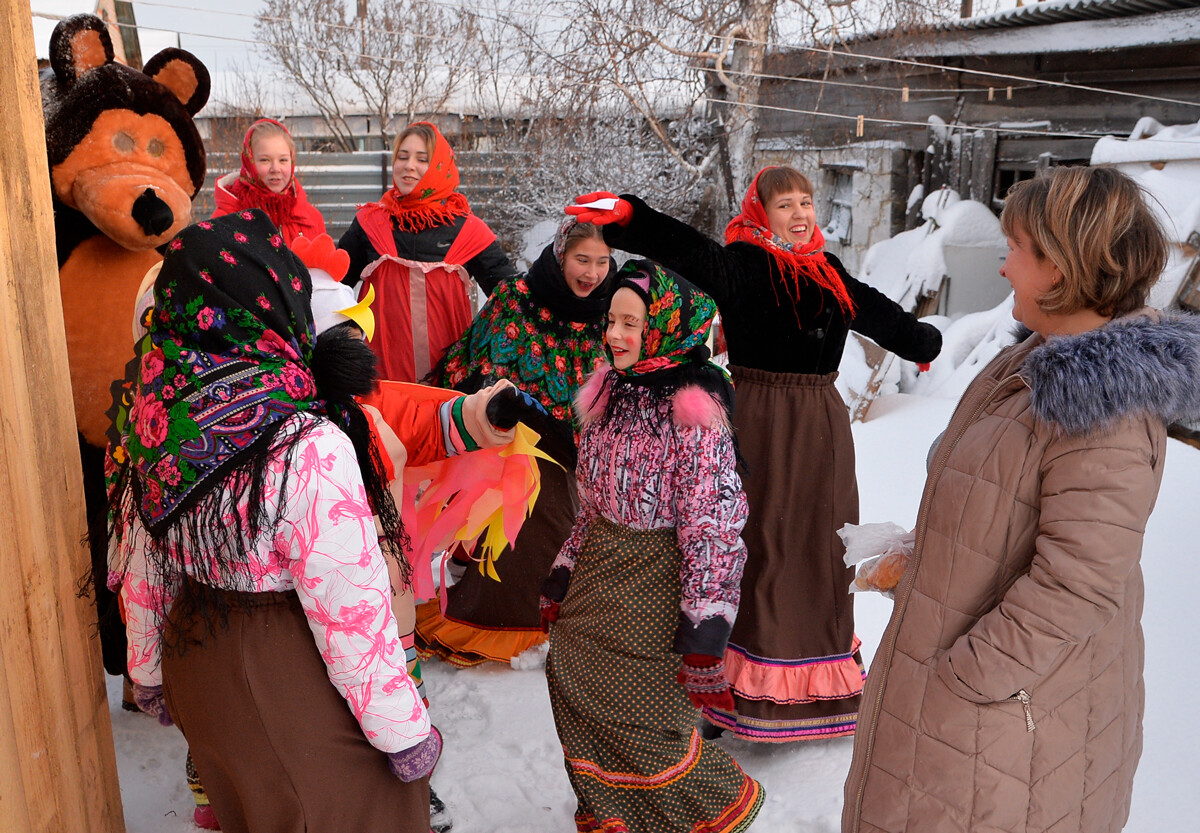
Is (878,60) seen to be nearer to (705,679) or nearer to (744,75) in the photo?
(744,75)

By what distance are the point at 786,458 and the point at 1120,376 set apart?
1483 millimetres

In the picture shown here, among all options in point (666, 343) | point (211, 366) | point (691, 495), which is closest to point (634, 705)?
point (691, 495)

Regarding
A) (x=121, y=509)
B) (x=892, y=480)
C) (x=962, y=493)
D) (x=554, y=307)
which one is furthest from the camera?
(x=892, y=480)

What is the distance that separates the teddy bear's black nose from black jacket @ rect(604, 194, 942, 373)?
1.54 metres

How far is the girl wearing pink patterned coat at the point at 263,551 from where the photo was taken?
1.64 metres

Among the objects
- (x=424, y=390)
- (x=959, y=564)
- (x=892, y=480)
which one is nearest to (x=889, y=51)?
(x=892, y=480)

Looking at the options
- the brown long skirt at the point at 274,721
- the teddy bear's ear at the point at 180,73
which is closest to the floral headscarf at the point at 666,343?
the brown long skirt at the point at 274,721

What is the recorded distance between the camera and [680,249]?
298 centimetres

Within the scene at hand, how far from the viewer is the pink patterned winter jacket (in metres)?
2.31

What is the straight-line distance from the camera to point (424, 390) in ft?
9.16

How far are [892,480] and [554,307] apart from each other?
251 cm

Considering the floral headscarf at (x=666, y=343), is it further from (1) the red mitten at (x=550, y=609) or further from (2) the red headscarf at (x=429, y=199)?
(2) the red headscarf at (x=429, y=199)

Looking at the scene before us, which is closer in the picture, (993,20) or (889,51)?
(993,20)

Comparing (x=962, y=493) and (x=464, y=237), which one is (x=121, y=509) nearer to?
(x=962, y=493)
